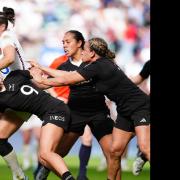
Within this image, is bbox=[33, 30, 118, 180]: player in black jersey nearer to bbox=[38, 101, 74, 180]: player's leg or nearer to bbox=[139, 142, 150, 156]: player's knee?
bbox=[139, 142, 150, 156]: player's knee

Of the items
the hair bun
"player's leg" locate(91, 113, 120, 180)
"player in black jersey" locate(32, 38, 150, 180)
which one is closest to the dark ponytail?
the hair bun

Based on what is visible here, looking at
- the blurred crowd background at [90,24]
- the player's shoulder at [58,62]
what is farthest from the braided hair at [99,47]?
the blurred crowd background at [90,24]

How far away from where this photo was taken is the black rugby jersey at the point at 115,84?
7250mm

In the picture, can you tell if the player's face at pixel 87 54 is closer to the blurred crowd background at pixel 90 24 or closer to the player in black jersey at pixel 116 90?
the player in black jersey at pixel 116 90

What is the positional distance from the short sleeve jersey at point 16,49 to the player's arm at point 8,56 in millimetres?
43

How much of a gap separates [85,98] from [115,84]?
90cm

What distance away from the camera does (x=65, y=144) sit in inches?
317

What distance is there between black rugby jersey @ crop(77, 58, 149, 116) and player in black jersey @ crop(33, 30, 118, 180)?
1.61ft

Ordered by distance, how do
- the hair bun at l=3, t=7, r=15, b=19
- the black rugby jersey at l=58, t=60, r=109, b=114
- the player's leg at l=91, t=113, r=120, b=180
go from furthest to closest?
the black rugby jersey at l=58, t=60, r=109, b=114, the player's leg at l=91, t=113, r=120, b=180, the hair bun at l=3, t=7, r=15, b=19

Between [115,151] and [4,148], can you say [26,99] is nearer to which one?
[4,148]

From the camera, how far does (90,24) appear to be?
13812mm

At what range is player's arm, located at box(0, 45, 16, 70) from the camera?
6902 millimetres
